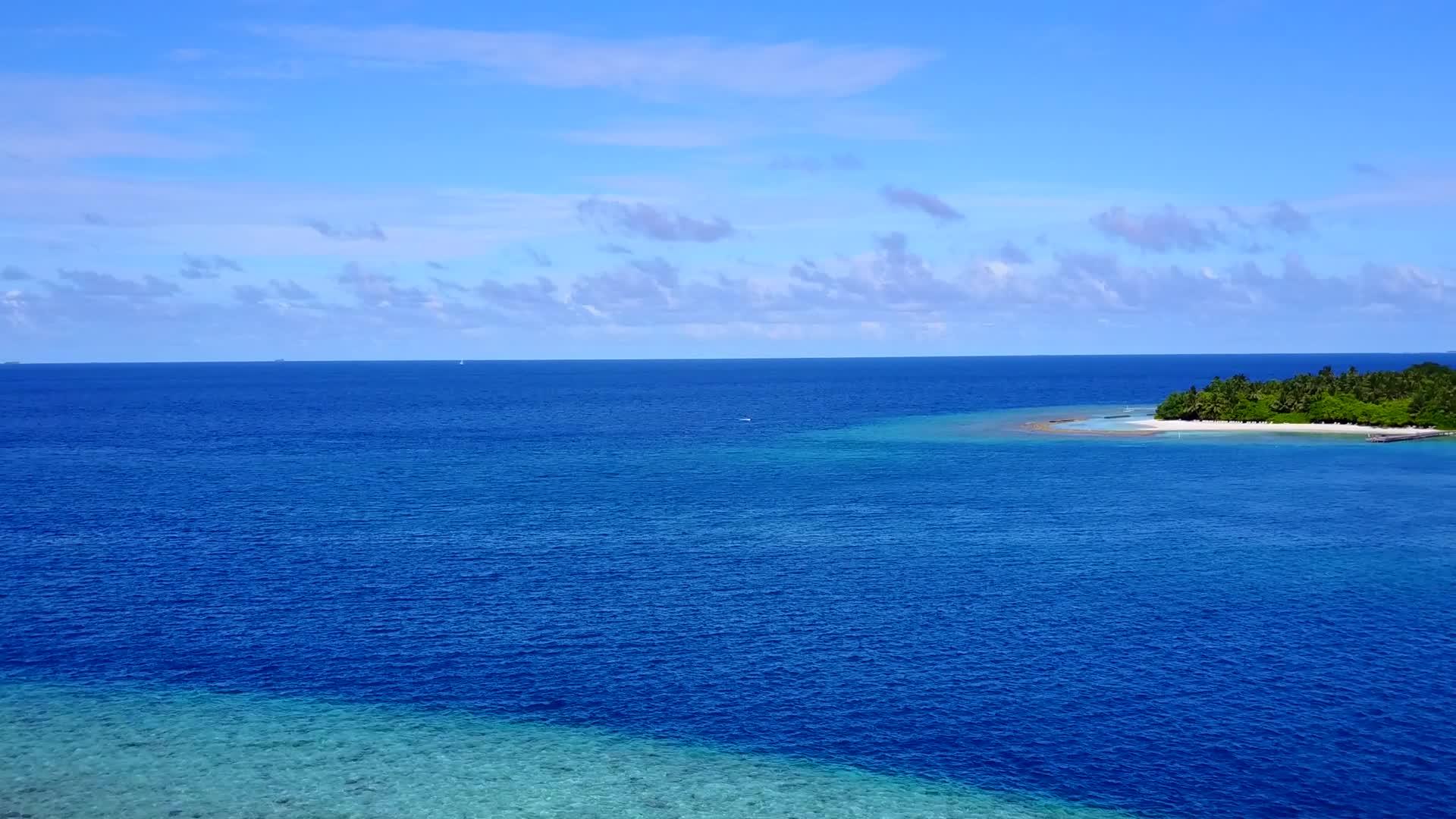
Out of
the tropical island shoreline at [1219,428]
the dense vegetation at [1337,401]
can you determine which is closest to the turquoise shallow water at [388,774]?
the tropical island shoreline at [1219,428]

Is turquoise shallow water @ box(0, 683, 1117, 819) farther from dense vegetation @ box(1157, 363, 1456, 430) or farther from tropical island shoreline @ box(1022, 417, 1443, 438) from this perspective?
dense vegetation @ box(1157, 363, 1456, 430)

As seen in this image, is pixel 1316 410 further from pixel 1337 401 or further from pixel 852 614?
pixel 852 614

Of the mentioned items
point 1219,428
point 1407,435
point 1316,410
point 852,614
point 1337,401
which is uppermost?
point 1337,401

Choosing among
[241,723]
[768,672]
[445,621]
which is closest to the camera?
[241,723]

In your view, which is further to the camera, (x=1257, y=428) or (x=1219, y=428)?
(x=1257, y=428)

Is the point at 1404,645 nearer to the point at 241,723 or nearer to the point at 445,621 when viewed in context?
the point at 445,621

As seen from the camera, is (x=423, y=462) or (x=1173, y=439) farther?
(x=1173, y=439)

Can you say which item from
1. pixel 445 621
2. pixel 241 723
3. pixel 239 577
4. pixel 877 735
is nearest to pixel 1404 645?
pixel 877 735

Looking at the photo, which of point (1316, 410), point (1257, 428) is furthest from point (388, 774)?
point (1316, 410)

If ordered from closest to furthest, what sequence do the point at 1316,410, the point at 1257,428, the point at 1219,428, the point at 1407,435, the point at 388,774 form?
the point at 388,774 → the point at 1407,435 → the point at 1219,428 → the point at 1257,428 → the point at 1316,410
